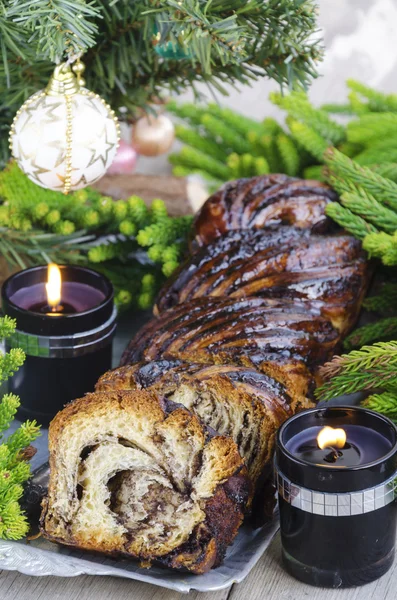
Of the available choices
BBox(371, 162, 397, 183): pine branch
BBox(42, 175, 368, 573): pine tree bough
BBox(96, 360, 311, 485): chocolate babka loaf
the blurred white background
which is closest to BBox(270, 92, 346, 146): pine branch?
BBox(371, 162, 397, 183): pine branch

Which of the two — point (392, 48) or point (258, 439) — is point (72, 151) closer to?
point (258, 439)

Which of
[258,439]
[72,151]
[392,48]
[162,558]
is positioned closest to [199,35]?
[72,151]

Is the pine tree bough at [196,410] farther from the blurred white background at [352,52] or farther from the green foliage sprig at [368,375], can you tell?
the blurred white background at [352,52]

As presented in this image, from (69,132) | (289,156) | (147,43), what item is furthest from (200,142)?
(69,132)

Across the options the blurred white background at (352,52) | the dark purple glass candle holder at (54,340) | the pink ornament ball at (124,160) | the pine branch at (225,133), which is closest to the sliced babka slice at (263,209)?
the dark purple glass candle holder at (54,340)

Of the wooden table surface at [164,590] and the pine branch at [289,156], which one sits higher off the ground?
the pine branch at [289,156]
